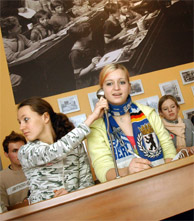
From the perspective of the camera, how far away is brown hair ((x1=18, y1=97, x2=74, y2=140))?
1.43 meters

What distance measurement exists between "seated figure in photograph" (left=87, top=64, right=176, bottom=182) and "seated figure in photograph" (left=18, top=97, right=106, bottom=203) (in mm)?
87

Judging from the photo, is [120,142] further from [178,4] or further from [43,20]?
[178,4]

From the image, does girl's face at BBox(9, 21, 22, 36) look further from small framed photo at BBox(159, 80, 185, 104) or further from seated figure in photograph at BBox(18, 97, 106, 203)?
seated figure in photograph at BBox(18, 97, 106, 203)

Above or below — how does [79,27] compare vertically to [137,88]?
above

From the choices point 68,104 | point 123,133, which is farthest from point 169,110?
point 123,133

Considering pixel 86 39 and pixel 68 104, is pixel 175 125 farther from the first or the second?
pixel 86 39

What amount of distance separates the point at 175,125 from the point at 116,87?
1.26 m

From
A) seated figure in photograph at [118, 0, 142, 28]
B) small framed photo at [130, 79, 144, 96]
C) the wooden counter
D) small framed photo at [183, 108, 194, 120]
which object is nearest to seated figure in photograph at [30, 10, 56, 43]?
seated figure in photograph at [118, 0, 142, 28]

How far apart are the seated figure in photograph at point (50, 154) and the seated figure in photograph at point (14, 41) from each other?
6.50 ft

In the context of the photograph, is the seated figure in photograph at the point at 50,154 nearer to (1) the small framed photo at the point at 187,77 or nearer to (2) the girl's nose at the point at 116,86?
(2) the girl's nose at the point at 116,86

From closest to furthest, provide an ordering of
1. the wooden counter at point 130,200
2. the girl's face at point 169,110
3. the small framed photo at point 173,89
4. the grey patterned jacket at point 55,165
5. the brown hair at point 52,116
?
the wooden counter at point 130,200 < the grey patterned jacket at point 55,165 < the brown hair at point 52,116 < the girl's face at point 169,110 < the small framed photo at point 173,89

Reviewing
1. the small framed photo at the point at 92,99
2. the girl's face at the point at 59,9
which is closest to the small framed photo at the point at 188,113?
the small framed photo at the point at 92,99

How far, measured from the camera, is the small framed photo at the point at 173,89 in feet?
11.2

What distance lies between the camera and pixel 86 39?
3.44 metres
